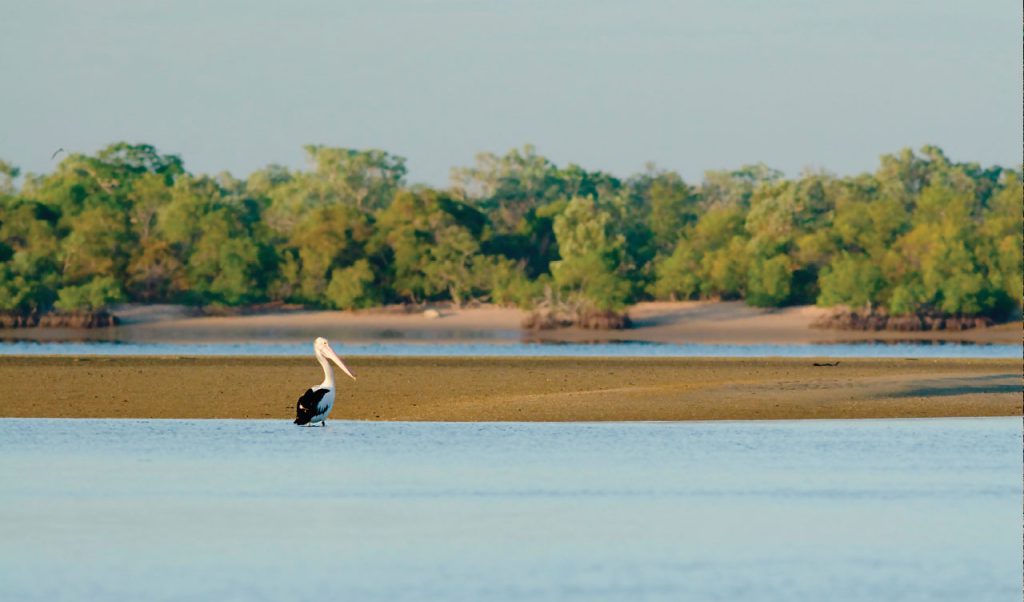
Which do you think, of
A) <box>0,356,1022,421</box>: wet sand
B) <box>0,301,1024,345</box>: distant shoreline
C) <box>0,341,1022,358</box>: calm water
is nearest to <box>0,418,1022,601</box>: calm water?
<box>0,356,1022,421</box>: wet sand

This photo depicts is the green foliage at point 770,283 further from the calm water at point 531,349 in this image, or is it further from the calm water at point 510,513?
the calm water at point 510,513

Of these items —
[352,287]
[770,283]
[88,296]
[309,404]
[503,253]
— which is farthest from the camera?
[503,253]

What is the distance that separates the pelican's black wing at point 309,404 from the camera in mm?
24109

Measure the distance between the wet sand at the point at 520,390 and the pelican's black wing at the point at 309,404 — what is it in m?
2.41

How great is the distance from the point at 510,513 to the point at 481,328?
58253 millimetres

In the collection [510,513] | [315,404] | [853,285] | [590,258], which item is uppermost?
[590,258]

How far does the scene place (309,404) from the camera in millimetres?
24125

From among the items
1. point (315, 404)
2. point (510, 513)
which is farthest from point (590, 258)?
point (510, 513)

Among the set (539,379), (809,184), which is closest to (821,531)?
(539,379)

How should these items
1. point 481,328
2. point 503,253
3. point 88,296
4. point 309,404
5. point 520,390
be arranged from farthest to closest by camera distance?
point 503,253, point 481,328, point 88,296, point 520,390, point 309,404

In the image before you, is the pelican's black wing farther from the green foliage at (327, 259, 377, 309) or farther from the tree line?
the green foliage at (327, 259, 377, 309)

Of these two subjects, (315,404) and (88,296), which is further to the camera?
(88,296)

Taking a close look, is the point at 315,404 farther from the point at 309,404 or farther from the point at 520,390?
the point at 520,390

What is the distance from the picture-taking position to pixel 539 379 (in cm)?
3428
